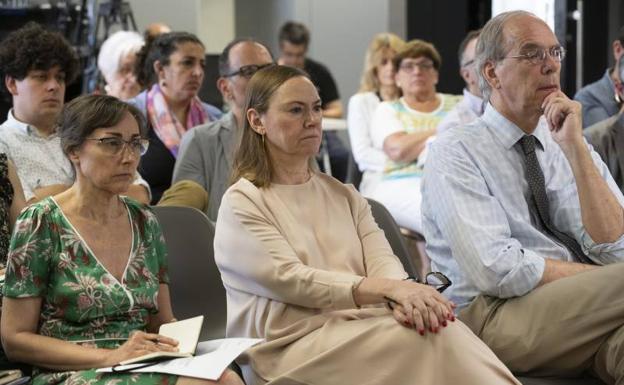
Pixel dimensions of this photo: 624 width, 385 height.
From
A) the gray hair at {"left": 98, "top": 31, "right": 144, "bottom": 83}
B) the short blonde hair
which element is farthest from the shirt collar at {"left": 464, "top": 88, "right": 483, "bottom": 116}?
the gray hair at {"left": 98, "top": 31, "right": 144, "bottom": 83}

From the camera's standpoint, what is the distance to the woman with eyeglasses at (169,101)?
421 cm

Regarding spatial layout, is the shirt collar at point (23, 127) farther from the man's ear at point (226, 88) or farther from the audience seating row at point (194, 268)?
the man's ear at point (226, 88)

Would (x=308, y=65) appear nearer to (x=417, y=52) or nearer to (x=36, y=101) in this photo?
(x=417, y=52)

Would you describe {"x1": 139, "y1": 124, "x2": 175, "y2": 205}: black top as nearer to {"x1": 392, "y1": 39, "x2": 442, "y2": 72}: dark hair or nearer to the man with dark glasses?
the man with dark glasses

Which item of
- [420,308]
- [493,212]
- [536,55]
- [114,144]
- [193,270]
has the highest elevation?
[536,55]

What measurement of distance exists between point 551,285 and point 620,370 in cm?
25

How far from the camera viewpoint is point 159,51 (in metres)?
4.49

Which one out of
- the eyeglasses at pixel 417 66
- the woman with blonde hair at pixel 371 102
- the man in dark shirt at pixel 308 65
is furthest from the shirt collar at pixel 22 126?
the man in dark shirt at pixel 308 65

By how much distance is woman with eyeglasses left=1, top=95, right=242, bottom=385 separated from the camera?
7.35 feet

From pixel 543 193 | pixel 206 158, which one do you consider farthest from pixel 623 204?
pixel 206 158

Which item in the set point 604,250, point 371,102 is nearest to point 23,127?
point 604,250

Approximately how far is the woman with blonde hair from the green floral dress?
9.10ft

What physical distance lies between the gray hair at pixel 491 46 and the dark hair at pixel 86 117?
1.02 m

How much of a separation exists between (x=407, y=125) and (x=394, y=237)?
2135 millimetres
